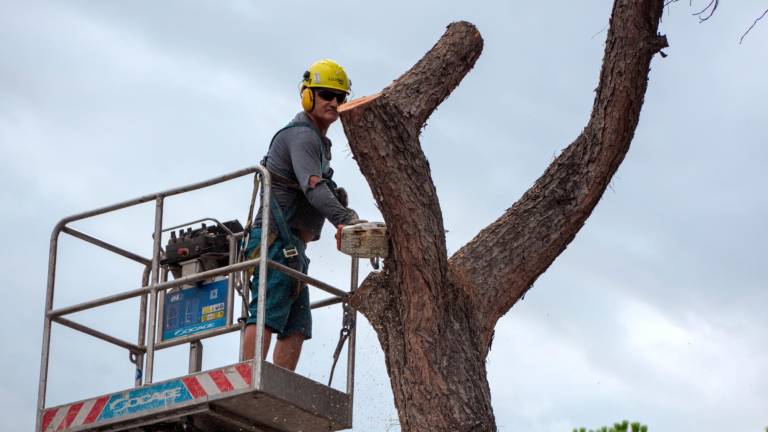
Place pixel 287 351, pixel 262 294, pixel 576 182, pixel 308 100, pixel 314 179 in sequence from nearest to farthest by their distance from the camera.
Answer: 1. pixel 262 294
2. pixel 576 182
3. pixel 314 179
4. pixel 287 351
5. pixel 308 100

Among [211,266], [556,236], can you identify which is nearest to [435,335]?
[556,236]

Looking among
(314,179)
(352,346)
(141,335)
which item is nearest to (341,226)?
(314,179)

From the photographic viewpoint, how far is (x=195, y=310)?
8.82 meters

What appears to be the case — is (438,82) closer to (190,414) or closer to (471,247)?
(471,247)

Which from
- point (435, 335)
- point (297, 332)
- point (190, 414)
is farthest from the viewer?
point (297, 332)

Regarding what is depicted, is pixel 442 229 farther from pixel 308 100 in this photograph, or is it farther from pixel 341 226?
pixel 308 100

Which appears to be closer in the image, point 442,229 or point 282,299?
point 442,229

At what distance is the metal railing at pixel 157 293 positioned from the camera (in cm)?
816

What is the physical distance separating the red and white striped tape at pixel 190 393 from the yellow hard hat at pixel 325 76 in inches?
85.1

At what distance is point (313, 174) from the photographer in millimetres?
8531

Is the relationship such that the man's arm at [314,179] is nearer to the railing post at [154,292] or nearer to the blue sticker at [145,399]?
the railing post at [154,292]

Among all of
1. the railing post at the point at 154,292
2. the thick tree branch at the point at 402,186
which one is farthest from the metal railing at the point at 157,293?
the thick tree branch at the point at 402,186

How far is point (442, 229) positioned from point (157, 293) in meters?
2.14

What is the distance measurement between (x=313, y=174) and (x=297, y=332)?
1059 mm
